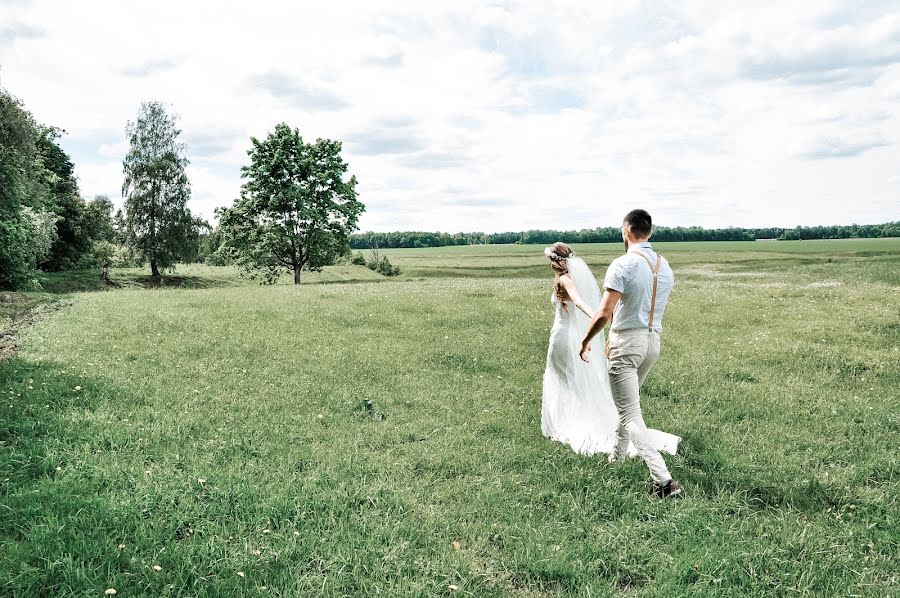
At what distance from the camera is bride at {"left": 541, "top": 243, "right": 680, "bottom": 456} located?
8742mm

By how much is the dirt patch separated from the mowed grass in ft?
3.31

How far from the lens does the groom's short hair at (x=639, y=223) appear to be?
7.15 m

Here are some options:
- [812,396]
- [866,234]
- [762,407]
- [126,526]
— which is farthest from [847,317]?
[866,234]

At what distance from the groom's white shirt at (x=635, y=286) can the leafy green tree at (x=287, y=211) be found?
46.1 m

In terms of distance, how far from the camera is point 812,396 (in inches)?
443

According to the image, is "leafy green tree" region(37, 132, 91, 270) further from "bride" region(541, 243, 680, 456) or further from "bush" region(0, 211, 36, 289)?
"bride" region(541, 243, 680, 456)

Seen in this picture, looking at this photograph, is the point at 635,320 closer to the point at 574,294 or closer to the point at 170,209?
the point at 574,294

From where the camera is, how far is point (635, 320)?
23.2ft

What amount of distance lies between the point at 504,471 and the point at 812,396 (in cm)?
792

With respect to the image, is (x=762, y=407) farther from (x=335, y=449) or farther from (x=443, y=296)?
(x=443, y=296)

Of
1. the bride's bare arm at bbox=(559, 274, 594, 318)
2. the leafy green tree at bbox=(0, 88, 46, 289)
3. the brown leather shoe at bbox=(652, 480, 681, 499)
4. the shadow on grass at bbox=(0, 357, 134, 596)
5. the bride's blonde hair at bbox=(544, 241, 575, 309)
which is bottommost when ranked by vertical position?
the brown leather shoe at bbox=(652, 480, 681, 499)

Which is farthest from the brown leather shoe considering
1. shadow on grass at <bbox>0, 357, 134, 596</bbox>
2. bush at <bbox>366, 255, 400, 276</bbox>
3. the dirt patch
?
bush at <bbox>366, 255, 400, 276</bbox>

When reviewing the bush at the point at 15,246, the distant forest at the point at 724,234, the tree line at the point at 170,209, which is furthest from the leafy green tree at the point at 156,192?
the distant forest at the point at 724,234

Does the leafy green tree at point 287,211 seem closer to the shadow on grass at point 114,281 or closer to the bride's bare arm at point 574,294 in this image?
the shadow on grass at point 114,281
